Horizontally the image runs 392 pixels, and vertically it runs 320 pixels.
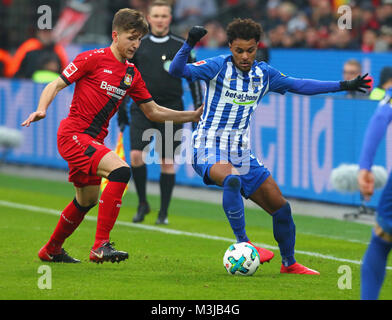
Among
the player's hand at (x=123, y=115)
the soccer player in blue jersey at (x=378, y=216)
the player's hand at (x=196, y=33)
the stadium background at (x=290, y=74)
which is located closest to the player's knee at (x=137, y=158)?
the player's hand at (x=123, y=115)

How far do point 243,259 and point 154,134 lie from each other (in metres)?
3.60

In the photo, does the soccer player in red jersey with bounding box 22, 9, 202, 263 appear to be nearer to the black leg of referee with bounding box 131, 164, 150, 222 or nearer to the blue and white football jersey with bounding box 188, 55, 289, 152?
the blue and white football jersey with bounding box 188, 55, 289, 152

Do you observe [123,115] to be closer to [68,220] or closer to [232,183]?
[68,220]

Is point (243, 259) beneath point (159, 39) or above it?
beneath

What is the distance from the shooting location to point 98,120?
731 cm

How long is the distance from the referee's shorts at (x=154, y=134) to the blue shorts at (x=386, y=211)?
5.28 metres

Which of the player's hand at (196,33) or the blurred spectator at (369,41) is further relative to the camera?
the blurred spectator at (369,41)

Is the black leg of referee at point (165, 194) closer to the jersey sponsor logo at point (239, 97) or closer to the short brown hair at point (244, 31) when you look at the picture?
the jersey sponsor logo at point (239, 97)

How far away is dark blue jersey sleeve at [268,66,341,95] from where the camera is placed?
23.7 feet

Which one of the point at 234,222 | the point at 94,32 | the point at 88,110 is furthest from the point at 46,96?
the point at 94,32

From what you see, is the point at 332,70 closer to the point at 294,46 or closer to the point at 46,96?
the point at 294,46

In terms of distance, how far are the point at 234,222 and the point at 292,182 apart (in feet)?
17.9

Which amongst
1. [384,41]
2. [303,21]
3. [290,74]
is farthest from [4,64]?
[384,41]

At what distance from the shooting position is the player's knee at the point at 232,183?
271 inches
